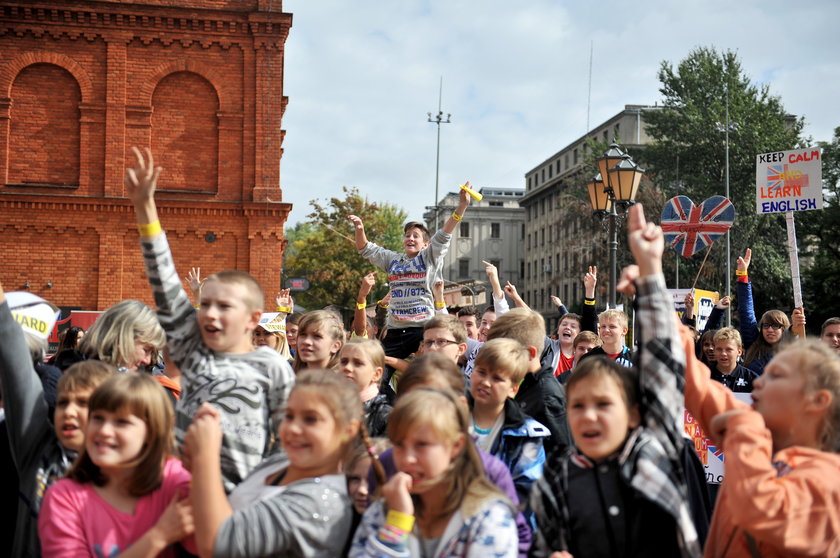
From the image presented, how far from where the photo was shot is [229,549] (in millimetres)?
3051

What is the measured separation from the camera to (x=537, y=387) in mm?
5387

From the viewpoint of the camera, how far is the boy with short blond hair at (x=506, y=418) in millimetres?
4332

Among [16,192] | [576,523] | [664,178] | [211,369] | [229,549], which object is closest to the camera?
[229,549]

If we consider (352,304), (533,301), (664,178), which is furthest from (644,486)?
(533,301)

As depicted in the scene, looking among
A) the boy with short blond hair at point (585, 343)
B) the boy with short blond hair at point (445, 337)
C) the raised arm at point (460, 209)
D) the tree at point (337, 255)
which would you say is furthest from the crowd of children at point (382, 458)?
the tree at point (337, 255)

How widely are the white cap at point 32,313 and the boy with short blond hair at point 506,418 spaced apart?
2.37m

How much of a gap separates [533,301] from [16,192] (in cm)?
7673

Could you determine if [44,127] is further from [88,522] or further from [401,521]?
[401,521]

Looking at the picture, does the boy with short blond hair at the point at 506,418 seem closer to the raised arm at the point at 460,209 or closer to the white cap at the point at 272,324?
the raised arm at the point at 460,209

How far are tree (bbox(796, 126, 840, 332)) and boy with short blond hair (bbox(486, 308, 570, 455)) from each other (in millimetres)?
38932

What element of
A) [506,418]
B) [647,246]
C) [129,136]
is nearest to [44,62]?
[129,136]

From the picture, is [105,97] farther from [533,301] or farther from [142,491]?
[533,301]

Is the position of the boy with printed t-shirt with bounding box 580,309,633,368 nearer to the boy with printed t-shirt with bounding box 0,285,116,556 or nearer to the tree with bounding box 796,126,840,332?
the boy with printed t-shirt with bounding box 0,285,116,556

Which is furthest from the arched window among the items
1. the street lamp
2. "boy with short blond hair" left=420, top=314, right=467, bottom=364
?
"boy with short blond hair" left=420, top=314, right=467, bottom=364
